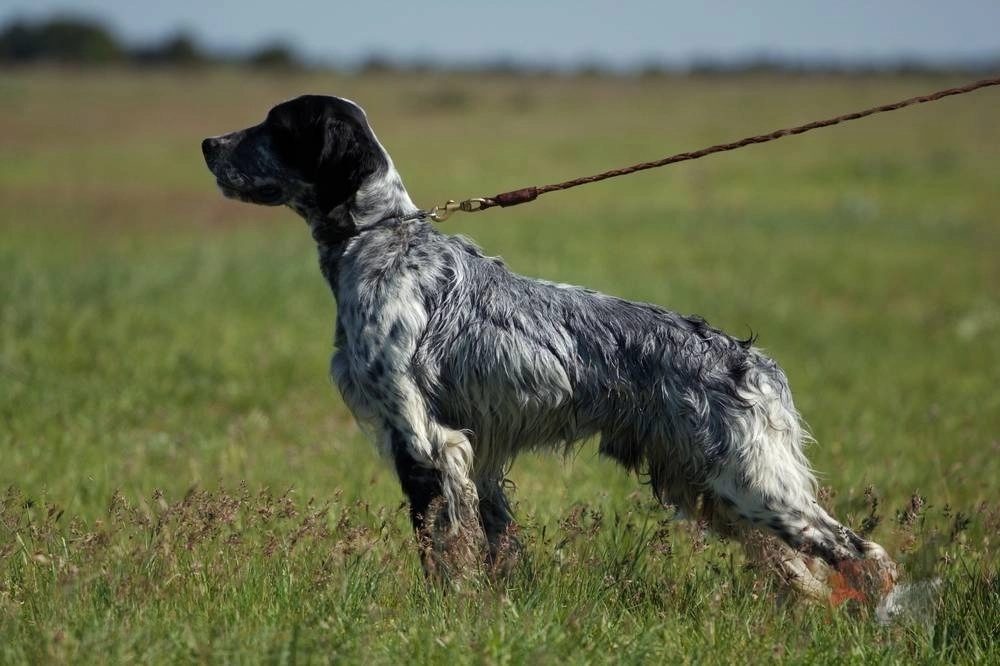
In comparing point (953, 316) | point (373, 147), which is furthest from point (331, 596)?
point (953, 316)

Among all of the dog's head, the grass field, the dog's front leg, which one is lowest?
the grass field

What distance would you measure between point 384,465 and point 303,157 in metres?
1.49

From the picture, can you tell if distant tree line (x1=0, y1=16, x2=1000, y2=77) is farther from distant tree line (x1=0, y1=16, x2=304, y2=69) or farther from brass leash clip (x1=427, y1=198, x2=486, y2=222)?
brass leash clip (x1=427, y1=198, x2=486, y2=222)

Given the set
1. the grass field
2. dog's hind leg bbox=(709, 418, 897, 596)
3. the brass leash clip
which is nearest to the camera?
the grass field

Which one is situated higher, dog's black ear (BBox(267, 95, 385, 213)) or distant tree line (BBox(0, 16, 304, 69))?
distant tree line (BBox(0, 16, 304, 69))

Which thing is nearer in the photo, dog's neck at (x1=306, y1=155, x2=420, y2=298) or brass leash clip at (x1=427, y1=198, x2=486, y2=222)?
dog's neck at (x1=306, y1=155, x2=420, y2=298)

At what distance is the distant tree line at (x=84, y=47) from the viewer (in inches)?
3829

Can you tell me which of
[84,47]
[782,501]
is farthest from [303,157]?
[84,47]

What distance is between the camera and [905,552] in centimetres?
510

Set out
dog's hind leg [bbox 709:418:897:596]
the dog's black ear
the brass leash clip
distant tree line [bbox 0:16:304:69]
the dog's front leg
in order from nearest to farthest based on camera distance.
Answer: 1. dog's hind leg [bbox 709:418:897:596]
2. the dog's front leg
3. the dog's black ear
4. the brass leash clip
5. distant tree line [bbox 0:16:304:69]

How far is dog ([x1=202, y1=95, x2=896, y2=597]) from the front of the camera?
4668mm

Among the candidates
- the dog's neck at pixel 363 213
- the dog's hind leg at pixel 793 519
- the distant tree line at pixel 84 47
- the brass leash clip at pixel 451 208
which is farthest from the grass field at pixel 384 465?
the distant tree line at pixel 84 47

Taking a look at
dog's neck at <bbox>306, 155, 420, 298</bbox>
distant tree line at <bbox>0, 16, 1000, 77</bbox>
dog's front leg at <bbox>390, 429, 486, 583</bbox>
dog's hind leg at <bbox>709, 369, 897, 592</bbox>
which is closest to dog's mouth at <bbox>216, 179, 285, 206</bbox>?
dog's neck at <bbox>306, 155, 420, 298</bbox>

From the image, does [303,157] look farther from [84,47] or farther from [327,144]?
[84,47]
